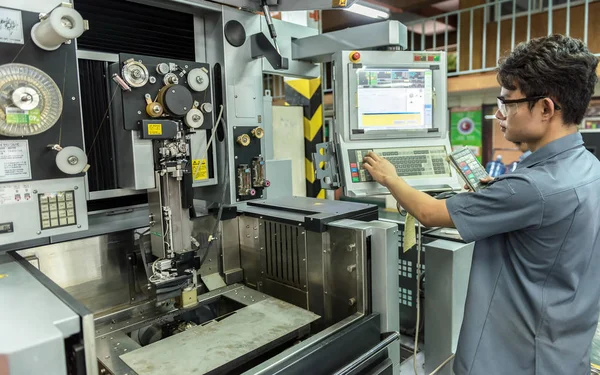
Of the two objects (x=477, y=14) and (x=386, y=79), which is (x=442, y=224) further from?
(x=477, y=14)

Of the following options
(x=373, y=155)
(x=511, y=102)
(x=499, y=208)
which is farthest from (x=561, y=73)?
(x=373, y=155)

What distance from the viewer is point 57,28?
1069 millimetres

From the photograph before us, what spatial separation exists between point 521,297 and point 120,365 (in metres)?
1.09

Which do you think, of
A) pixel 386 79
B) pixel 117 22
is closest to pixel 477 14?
pixel 386 79

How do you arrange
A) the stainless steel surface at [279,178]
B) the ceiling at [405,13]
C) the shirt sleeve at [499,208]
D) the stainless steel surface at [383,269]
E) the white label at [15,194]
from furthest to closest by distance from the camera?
the ceiling at [405,13], the stainless steel surface at [279,178], the stainless steel surface at [383,269], the white label at [15,194], the shirt sleeve at [499,208]

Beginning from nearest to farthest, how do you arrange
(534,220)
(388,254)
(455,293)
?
1. (534,220)
2. (388,254)
3. (455,293)

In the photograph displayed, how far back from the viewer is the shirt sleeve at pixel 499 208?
1.04 m

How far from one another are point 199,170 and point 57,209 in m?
0.57

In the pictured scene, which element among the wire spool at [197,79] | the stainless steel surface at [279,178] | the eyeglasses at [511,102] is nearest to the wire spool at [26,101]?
the wire spool at [197,79]

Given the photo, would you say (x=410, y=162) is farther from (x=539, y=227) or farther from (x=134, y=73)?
(x=134, y=73)

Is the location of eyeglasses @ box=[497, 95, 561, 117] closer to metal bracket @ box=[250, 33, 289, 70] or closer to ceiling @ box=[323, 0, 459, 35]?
metal bracket @ box=[250, 33, 289, 70]

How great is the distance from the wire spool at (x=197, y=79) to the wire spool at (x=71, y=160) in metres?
0.39

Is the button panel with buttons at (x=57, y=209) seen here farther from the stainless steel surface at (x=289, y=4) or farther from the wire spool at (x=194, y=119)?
the stainless steel surface at (x=289, y=4)

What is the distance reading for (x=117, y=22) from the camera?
152 cm
